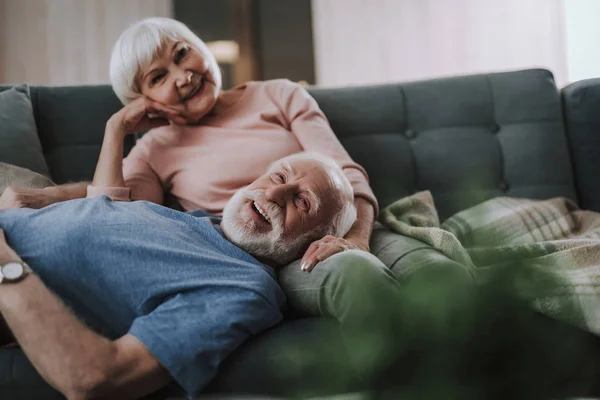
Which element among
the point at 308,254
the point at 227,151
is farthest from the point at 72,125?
the point at 308,254

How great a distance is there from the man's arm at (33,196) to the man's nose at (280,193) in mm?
542

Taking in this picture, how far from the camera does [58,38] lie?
3602 millimetres

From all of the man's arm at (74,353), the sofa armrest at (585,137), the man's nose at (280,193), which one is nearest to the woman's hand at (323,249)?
the man's nose at (280,193)

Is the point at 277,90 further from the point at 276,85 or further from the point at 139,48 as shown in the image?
the point at 139,48

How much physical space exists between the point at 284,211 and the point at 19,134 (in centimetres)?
83

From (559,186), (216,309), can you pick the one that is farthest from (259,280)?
(559,186)

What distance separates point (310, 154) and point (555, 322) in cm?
113

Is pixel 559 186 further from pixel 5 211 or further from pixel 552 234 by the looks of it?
pixel 5 211

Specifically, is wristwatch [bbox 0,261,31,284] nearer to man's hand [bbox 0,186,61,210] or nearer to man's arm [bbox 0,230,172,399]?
man's arm [bbox 0,230,172,399]

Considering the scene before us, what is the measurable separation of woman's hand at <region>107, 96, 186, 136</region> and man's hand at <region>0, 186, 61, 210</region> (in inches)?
11.1

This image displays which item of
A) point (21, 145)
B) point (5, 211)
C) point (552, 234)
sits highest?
point (21, 145)

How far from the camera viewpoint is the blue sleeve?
900 millimetres

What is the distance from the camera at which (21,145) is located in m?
1.57

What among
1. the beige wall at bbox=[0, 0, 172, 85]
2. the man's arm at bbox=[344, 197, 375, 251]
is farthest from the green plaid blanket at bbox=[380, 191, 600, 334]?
the beige wall at bbox=[0, 0, 172, 85]
